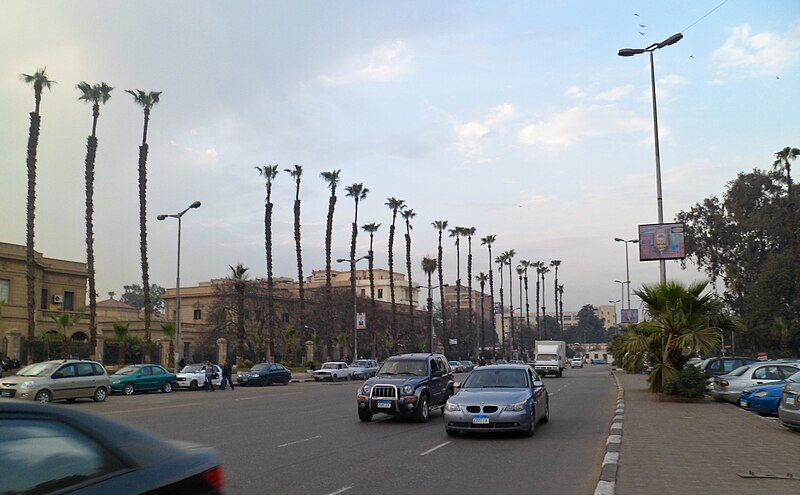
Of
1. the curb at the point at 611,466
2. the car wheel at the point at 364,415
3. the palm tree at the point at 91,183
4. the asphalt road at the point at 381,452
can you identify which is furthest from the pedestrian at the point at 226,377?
the curb at the point at 611,466

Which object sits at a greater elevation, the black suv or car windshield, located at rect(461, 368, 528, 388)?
car windshield, located at rect(461, 368, 528, 388)

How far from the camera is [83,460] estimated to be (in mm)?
3771

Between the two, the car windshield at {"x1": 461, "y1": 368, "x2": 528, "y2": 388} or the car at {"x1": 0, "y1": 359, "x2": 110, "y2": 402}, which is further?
the car at {"x1": 0, "y1": 359, "x2": 110, "y2": 402}

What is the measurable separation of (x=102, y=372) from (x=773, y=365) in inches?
941

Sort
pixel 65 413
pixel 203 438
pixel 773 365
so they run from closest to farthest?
pixel 65 413 → pixel 203 438 → pixel 773 365

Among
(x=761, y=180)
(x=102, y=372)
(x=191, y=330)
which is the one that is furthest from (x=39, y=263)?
(x=761, y=180)

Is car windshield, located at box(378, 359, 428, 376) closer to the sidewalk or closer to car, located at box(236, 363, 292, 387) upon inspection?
the sidewalk

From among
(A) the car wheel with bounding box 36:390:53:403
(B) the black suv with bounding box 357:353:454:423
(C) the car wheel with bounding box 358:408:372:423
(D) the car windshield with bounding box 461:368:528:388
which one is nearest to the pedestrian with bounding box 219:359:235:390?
(A) the car wheel with bounding box 36:390:53:403

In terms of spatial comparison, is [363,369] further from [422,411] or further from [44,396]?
[422,411]

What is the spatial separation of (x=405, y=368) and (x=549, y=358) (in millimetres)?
37157

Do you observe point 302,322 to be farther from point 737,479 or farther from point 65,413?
point 65,413

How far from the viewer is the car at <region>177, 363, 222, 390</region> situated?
37.5 m

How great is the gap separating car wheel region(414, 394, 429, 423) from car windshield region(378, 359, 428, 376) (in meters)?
0.83

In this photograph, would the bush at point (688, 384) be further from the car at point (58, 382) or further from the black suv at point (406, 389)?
the car at point (58, 382)
